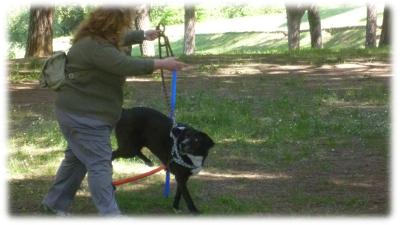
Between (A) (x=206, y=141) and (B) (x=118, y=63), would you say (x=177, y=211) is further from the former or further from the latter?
(B) (x=118, y=63)

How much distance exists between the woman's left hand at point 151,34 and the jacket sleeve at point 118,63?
1.04 m

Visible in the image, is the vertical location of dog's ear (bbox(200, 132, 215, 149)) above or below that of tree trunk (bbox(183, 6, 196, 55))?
below

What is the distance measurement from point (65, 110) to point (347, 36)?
32863mm

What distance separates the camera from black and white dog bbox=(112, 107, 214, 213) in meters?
6.00

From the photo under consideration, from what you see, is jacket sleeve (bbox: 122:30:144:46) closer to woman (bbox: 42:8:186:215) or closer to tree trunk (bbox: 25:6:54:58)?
woman (bbox: 42:8:186:215)

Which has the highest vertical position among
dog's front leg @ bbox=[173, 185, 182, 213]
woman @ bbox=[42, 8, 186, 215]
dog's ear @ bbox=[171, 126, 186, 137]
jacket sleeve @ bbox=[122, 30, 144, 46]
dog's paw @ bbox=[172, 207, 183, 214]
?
jacket sleeve @ bbox=[122, 30, 144, 46]

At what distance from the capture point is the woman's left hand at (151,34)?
611 centimetres

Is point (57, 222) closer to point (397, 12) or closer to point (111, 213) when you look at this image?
point (111, 213)

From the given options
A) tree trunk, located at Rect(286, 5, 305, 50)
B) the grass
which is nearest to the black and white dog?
tree trunk, located at Rect(286, 5, 305, 50)

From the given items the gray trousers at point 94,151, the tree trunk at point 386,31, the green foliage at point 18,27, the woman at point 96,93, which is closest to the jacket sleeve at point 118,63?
the woman at point 96,93

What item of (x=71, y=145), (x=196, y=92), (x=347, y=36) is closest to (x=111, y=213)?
(x=71, y=145)

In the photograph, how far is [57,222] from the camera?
18.8 ft

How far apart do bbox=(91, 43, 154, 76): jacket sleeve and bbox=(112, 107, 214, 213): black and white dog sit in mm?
1129

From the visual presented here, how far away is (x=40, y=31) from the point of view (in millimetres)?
19344
